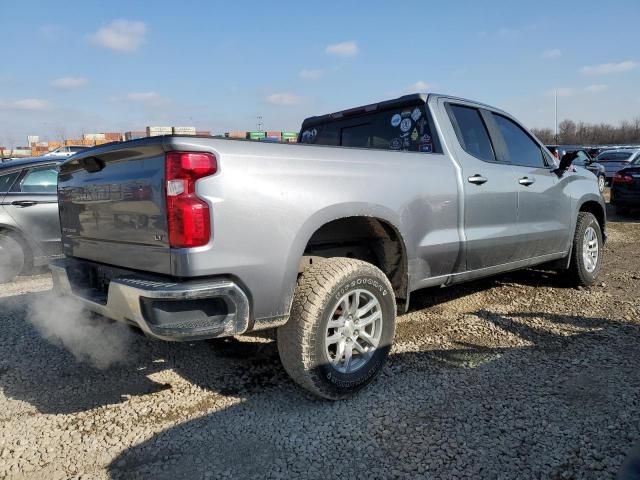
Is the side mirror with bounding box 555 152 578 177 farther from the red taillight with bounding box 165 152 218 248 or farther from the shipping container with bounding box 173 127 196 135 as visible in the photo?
the red taillight with bounding box 165 152 218 248

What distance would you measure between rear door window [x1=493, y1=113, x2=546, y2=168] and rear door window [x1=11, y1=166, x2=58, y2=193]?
5.46 meters

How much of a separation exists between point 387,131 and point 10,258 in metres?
4.99

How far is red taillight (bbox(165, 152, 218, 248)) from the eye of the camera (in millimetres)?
2311

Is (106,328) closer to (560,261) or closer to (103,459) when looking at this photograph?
(103,459)

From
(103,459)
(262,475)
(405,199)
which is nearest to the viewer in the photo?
(262,475)

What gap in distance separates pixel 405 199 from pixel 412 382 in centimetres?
121

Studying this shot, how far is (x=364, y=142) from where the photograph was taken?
4238 mm

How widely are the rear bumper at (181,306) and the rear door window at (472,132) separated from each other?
2359 millimetres

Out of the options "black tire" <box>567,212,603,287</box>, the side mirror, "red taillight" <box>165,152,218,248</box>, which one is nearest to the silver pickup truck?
"red taillight" <box>165,152,218,248</box>

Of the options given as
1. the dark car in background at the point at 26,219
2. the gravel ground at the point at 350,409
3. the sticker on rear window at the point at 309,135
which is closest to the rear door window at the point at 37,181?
the dark car in background at the point at 26,219

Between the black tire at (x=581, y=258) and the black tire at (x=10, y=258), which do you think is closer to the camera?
the black tire at (x=581, y=258)

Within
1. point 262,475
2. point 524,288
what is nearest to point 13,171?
point 262,475

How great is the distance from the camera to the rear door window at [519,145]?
14.5ft

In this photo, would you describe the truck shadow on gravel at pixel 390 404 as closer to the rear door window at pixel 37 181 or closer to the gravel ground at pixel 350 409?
the gravel ground at pixel 350 409
